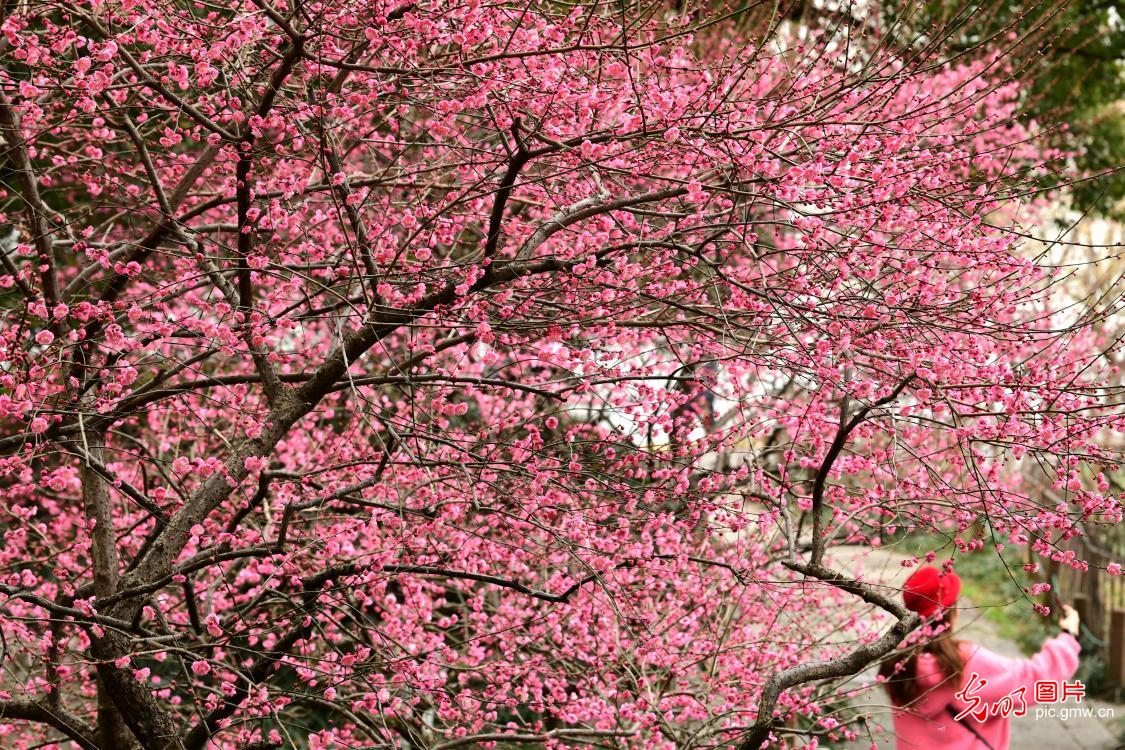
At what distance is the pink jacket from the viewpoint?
4.43 m

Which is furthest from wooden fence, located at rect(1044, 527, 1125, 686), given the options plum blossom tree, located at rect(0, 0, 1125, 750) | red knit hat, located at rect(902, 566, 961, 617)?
red knit hat, located at rect(902, 566, 961, 617)

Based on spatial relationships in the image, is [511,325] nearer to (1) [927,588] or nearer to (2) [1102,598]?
(1) [927,588]

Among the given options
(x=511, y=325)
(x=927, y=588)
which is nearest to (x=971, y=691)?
(x=927, y=588)

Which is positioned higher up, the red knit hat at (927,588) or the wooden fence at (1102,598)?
the wooden fence at (1102,598)

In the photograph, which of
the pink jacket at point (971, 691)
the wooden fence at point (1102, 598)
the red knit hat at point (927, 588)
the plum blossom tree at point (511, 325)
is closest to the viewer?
the plum blossom tree at point (511, 325)

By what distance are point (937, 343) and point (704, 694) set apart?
8.23 feet

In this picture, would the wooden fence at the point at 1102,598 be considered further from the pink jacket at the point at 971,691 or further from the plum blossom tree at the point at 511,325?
the plum blossom tree at the point at 511,325

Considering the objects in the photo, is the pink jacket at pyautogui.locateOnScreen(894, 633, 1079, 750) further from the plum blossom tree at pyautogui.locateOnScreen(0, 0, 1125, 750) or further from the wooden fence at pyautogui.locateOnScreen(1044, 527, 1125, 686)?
the wooden fence at pyautogui.locateOnScreen(1044, 527, 1125, 686)

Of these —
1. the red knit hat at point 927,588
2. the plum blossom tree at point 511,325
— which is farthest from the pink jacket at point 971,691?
the plum blossom tree at point 511,325

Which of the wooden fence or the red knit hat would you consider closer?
the red knit hat

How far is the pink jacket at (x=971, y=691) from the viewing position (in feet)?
14.5

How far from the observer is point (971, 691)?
14.5ft

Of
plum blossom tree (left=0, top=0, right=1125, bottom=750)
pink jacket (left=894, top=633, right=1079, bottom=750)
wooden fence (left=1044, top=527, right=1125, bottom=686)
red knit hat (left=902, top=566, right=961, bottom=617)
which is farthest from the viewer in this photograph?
wooden fence (left=1044, top=527, right=1125, bottom=686)

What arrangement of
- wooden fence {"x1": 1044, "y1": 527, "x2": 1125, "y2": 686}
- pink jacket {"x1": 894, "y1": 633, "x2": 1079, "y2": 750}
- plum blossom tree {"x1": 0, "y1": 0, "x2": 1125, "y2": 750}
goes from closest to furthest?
plum blossom tree {"x1": 0, "y1": 0, "x2": 1125, "y2": 750}
pink jacket {"x1": 894, "y1": 633, "x2": 1079, "y2": 750}
wooden fence {"x1": 1044, "y1": 527, "x2": 1125, "y2": 686}
